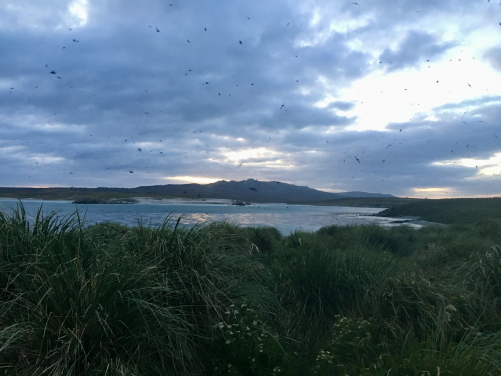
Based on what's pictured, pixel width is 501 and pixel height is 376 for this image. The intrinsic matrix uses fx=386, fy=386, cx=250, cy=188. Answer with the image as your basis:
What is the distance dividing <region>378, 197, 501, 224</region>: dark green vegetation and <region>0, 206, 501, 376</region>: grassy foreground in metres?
35.0

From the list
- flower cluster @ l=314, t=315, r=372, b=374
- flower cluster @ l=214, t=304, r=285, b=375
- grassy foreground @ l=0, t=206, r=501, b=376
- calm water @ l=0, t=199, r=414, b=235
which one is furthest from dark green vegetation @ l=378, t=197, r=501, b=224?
flower cluster @ l=214, t=304, r=285, b=375

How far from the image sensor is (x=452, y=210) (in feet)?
159

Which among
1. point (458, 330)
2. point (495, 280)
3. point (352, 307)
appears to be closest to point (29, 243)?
point (352, 307)

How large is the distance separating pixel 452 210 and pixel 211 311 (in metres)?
50.9

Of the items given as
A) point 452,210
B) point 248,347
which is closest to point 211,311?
point 248,347

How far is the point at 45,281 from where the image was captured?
377cm

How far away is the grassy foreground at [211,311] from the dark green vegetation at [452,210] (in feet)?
115

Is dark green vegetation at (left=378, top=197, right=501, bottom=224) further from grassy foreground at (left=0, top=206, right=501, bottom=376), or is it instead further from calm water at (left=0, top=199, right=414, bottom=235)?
grassy foreground at (left=0, top=206, right=501, bottom=376)

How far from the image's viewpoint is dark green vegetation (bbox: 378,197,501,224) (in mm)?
39531

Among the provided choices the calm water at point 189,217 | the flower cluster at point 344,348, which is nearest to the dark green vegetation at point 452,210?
the calm water at point 189,217

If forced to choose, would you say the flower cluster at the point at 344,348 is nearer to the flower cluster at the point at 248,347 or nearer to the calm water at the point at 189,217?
the flower cluster at the point at 248,347

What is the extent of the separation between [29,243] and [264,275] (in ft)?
11.5

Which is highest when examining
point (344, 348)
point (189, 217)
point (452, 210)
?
point (189, 217)

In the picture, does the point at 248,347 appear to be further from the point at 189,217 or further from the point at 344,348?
the point at 189,217
